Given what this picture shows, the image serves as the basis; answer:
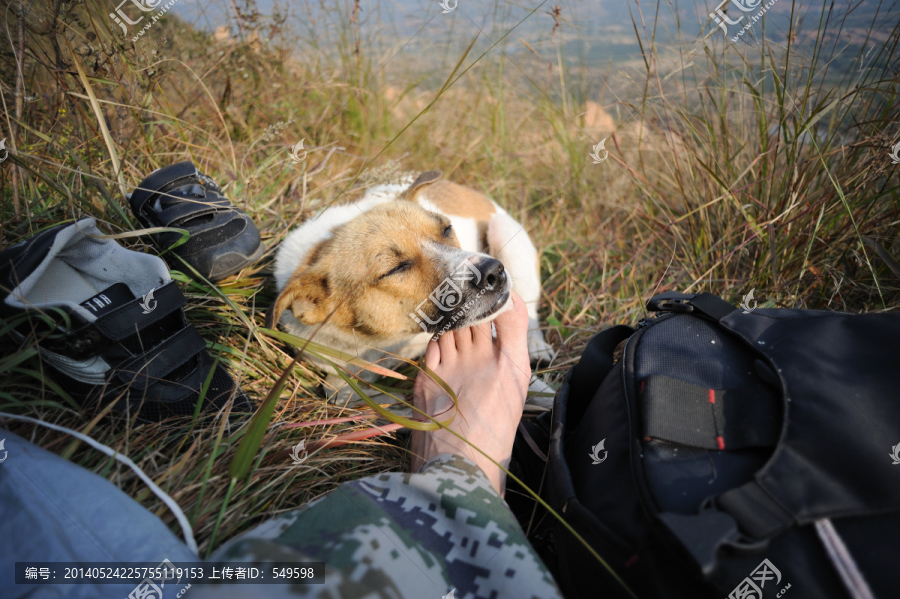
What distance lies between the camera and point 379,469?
196 cm

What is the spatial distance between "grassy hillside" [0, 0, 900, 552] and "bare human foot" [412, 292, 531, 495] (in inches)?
12.7

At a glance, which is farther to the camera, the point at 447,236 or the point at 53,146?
the point at 447,236

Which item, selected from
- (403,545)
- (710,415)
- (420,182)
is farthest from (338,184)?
(710,415)

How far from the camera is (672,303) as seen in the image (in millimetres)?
1723

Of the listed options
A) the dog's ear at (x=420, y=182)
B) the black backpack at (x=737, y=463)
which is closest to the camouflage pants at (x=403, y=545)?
the black backpack at (x=737, y=463)

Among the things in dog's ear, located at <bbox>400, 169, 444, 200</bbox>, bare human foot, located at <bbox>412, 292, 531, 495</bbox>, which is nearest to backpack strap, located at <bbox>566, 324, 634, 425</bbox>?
bare human foot, located at <bbox>412, 292, 531, 495</bbox>

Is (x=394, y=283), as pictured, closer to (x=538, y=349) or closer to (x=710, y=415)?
(x=538, y=349)

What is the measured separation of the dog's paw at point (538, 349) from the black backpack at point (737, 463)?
1.01m

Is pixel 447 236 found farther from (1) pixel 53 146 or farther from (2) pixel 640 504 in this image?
(1) pixel 53 146

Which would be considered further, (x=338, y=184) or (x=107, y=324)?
(x=338, y=184)

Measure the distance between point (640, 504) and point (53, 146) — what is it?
3.17 metres

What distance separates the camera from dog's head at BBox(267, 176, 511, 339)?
2.37 meters

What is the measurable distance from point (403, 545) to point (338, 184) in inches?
117

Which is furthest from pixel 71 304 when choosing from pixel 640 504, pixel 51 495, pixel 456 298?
pixel 640 504
